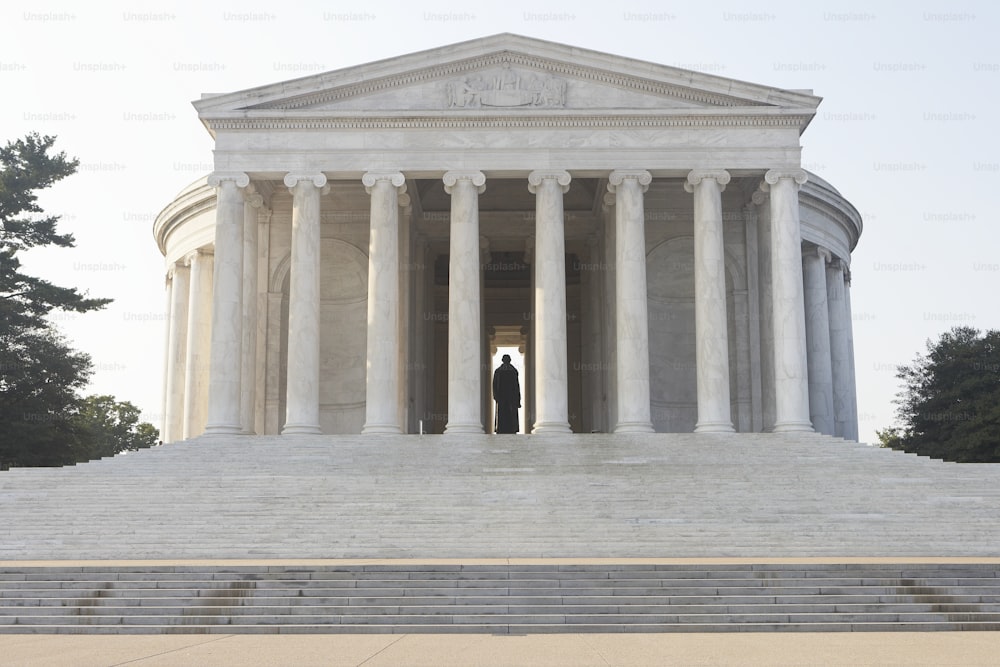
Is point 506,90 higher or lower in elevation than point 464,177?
higher

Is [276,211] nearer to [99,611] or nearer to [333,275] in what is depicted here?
[333,275]

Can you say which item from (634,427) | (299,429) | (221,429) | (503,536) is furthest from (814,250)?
(503,536)

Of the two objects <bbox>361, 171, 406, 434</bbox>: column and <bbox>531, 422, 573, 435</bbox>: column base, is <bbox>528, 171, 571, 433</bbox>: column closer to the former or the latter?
<bbox>531, 422, 573, 435</bbox>: column base

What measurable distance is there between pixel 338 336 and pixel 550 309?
52.0 ft

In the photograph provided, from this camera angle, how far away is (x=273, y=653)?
19.8 m

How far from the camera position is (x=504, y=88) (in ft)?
179

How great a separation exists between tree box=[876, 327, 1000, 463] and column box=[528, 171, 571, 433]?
118 ft

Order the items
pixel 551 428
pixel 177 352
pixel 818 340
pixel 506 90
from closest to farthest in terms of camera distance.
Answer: pixel 551 428
pixel 506 90
pixel 818 340
pixel 177 352

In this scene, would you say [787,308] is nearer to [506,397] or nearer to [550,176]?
[550,176]

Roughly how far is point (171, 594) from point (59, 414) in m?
51.0

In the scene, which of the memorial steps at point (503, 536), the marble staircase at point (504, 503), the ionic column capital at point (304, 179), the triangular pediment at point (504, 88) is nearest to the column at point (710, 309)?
the memorial steps at point (503, 536)

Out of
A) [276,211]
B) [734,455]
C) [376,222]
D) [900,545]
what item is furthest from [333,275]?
[900,545]

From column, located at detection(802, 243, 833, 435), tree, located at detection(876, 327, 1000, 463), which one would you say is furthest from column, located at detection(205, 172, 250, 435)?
tree, located at detection(876, 327, 1000, 463)

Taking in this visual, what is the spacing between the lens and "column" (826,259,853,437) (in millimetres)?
69250
